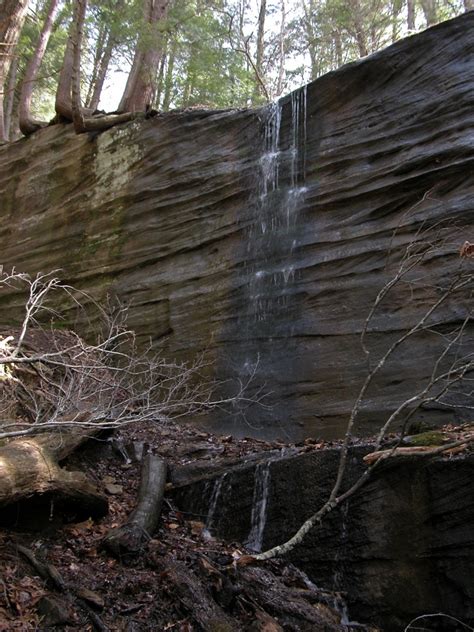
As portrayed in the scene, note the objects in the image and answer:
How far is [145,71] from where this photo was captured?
47.6 ft

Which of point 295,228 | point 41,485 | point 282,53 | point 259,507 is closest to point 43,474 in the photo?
point 41,485

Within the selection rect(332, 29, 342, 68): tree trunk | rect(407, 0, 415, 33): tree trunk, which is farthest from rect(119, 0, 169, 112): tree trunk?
rect(407, 0, 415, 33): tree trunk

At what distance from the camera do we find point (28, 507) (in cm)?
515

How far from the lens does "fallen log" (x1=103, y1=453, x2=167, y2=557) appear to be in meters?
5.01

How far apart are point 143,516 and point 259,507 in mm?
1250

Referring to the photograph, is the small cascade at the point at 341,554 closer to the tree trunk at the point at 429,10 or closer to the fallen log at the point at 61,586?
the fallen log at the point at 61,586

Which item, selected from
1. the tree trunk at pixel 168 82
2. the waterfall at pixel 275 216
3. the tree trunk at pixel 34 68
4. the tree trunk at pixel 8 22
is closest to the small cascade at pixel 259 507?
the waterfall at pixel 275 216

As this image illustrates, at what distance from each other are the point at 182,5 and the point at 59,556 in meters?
15.2

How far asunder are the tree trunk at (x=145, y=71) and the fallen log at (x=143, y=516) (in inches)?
424

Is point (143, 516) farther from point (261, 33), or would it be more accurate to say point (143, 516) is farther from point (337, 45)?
point (261, 33)

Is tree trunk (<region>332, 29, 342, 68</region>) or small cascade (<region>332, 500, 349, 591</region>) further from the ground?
tree trunk (<region>332, 29, 342, 68</region>)

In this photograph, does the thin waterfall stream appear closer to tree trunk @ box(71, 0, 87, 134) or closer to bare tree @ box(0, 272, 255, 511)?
bare tree @ box(0, 272, 255, 511)

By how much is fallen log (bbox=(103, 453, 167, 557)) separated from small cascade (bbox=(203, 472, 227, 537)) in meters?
0.58

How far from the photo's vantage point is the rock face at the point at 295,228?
28.2 feet
